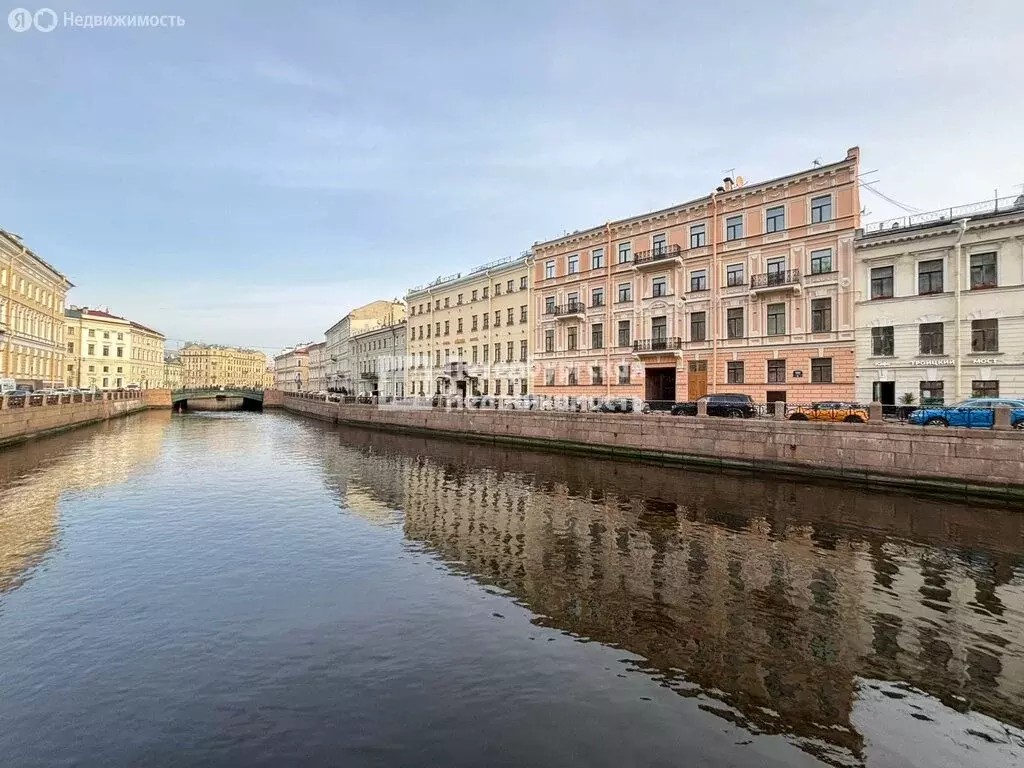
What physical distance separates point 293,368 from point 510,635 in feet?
515

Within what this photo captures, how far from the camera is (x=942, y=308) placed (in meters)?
27.4

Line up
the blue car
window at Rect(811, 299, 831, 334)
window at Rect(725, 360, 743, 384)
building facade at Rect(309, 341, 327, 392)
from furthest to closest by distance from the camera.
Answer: building facade at Rect(309, 341, 327, 392) < window at Rect(725, 360, 743, 384) < window at Rect(811, 299, 831, 334) < the blue car

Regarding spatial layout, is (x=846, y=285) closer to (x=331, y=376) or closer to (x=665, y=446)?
(x=665, y=446)

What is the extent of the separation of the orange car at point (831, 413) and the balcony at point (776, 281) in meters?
10.3

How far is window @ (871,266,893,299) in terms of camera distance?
29.2 meters

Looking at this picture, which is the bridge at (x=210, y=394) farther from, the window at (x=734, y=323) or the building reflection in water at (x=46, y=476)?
the window at (x=734, y=323)

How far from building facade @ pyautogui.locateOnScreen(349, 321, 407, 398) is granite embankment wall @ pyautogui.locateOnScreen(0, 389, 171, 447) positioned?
90.8ft

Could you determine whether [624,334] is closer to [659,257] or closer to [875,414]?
[659,257]

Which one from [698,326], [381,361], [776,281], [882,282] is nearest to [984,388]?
[882,282]

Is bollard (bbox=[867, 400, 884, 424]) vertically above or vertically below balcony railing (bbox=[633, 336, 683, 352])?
below

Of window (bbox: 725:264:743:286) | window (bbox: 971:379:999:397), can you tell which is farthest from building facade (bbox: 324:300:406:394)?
window (bbox: 971:379:999:397)

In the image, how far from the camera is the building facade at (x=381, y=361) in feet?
225

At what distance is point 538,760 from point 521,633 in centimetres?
291

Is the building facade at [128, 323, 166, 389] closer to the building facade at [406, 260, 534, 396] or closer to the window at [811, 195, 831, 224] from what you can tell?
the building facade at [406, 260, 534, 396]
